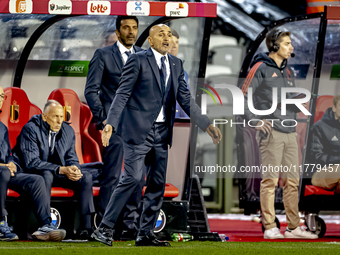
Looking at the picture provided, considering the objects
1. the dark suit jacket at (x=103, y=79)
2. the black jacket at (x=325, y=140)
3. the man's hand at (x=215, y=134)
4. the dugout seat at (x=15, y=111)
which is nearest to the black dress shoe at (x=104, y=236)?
the man's hand at (x=215, y=134)

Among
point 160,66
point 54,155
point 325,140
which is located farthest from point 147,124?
point 325,140

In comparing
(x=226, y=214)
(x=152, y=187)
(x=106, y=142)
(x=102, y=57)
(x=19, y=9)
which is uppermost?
(x=19, y=9)

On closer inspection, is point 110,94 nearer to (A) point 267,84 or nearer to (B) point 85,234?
(B) point 85,234

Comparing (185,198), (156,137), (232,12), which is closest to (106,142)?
(156,137)

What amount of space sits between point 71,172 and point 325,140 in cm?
237

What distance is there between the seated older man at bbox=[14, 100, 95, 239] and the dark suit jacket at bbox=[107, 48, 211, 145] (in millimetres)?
789

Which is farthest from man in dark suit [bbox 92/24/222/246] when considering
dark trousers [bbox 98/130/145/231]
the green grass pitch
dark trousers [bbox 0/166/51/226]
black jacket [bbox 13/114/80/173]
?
black jacket [bbox 13/114/80/173]

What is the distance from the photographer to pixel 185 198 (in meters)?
5.47

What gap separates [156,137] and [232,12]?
267 inches

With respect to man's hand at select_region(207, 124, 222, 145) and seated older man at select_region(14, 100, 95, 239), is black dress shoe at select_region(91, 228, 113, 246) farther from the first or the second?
man's hand at select_region(207, 124, 222, 145)

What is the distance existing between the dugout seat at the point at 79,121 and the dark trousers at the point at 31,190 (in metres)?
0.82

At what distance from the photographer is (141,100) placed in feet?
14.1

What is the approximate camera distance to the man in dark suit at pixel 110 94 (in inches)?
194

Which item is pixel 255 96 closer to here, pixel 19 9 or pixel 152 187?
pixel 152 187
